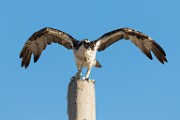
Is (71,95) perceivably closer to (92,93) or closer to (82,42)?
(92,93)

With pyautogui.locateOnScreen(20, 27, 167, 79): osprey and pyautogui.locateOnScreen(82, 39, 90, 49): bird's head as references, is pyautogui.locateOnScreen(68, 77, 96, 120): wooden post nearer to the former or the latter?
pyautogui.locateOnScreen(82, 39, 90, 49): bird's head

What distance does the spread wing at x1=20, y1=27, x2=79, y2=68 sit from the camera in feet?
57.0

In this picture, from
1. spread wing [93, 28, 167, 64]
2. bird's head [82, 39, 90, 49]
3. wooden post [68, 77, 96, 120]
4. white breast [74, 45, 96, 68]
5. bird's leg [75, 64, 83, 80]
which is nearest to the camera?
wooden post [68, 77, 96, 120]

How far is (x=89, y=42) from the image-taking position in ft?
50.6

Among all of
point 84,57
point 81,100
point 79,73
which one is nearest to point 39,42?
point 84,57

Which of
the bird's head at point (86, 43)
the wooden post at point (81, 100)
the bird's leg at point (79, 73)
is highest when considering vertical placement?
the bird's head at point (86, 43)

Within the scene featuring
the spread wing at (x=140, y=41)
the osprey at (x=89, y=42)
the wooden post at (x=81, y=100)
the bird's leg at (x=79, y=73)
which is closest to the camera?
the wooden post at (x=81, y=100)

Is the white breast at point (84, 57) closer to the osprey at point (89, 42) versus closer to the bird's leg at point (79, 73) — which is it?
the osprey at point (89, 42)

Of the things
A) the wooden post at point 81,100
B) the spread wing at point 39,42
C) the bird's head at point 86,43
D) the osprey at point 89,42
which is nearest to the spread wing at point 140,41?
the osprey at point 89,42

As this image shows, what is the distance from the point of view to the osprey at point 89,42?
16.1m

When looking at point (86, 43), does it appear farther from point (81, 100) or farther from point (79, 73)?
point (81, 100)

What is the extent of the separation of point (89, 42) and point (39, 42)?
10.9 feet


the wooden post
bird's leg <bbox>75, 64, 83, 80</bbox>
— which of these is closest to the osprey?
bird's leg <bbox>75, 64, 83, 80</bbox>

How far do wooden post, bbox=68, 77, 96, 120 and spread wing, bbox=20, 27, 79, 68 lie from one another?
488 cm
